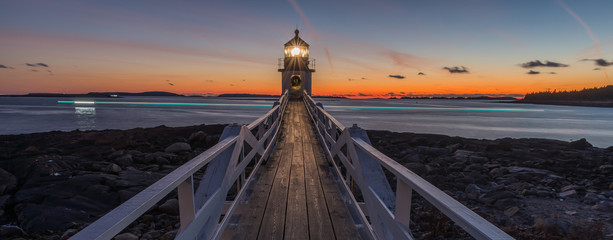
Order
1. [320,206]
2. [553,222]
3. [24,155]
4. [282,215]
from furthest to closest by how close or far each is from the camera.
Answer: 1. [24,155]
2. [553,222]
3. [320,206]
4. [282,215]

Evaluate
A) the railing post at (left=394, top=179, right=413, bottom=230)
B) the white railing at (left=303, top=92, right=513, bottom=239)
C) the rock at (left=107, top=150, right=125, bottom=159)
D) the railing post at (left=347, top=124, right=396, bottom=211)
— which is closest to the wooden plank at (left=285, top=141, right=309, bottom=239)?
the white railing at (left=303, top=92, right=513, bottom=239)

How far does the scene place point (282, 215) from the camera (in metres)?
3.83

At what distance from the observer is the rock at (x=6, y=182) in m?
8.34

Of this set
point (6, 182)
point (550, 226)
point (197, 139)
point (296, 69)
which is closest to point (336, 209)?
point (550, 226)

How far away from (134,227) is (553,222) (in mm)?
8418

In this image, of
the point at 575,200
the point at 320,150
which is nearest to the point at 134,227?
the point at 320,150

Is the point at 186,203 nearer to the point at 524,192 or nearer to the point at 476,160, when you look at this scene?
the point at 524,192

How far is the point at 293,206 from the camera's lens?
13.6 ft

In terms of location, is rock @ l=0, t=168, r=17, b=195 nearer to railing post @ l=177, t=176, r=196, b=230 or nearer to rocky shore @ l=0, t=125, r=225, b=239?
rocky shore @ l=0, t=125, r=225, b=239

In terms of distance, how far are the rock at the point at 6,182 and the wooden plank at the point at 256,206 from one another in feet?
25.1

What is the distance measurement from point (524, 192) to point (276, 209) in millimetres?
7821

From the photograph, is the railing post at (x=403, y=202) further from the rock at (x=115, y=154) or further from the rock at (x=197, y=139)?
the rock at (x=197, y=139)

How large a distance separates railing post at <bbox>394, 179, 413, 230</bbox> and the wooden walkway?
142 cm

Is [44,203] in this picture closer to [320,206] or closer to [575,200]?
[320,206]
